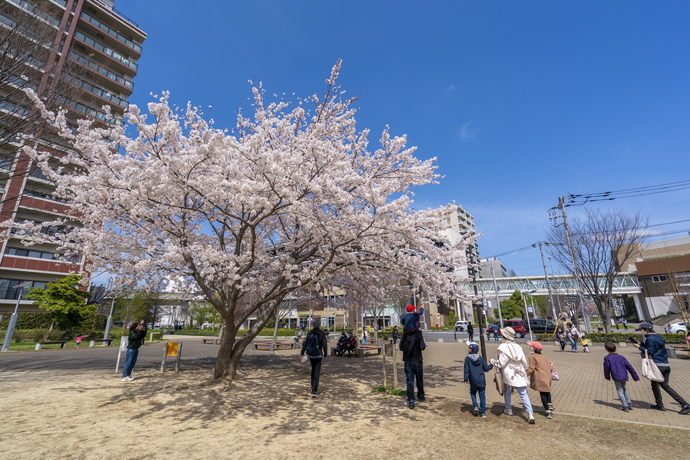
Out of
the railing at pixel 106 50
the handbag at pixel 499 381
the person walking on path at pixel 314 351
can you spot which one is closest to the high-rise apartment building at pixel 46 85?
the railing at pixel 106 50

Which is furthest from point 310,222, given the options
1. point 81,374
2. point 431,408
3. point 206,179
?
point 81,374

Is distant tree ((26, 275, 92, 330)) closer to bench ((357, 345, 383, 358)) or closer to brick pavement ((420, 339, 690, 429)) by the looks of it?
bench ((357, 345, 383, 358))

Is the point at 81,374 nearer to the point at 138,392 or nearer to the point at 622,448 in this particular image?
the point at 138,392

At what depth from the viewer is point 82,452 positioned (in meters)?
4.04

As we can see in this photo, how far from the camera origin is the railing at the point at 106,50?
34.2 metres

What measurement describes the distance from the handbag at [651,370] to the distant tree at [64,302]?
107 ft

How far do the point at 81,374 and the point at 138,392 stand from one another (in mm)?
4177

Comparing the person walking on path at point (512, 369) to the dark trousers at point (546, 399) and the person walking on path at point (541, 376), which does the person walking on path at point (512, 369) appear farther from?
the dark trousers at point (546, 399)

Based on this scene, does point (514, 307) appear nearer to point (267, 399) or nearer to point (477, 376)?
point (477, 376)

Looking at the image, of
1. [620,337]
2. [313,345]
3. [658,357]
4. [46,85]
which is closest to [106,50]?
[46,85]

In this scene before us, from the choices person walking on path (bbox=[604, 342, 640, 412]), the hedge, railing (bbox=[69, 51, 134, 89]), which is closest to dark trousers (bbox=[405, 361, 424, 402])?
person walking on path (bbox=[604, 342, 640, 412])

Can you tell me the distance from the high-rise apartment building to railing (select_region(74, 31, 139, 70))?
0.11 metres

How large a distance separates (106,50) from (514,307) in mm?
70847

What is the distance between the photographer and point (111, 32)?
36.8 meters
